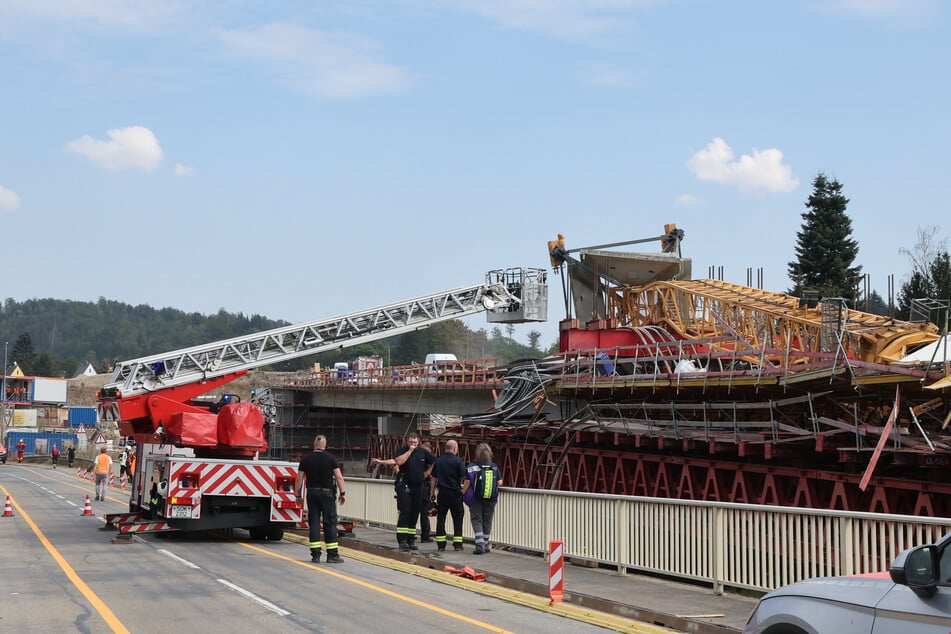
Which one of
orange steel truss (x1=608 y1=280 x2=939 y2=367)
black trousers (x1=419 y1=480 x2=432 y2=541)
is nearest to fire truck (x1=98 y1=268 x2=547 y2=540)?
black trousers (x1=419 y1=480 x2=432 y2=541)

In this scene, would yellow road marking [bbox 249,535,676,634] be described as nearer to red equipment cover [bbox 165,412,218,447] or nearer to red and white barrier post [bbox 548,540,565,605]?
red and white barrier post [bbox 548,540,565,605]

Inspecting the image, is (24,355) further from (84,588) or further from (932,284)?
(84,588)

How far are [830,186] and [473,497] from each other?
6161cm

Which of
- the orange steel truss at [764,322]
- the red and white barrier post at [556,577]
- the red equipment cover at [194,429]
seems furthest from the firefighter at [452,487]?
the orange steel truss at [764,322]

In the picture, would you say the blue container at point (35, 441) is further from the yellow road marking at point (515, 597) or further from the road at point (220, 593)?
the yellow road marking at point (515, 597)

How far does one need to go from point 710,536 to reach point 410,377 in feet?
161

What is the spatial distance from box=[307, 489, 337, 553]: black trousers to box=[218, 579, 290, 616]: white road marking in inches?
87.0

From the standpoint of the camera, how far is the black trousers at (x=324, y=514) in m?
15.2

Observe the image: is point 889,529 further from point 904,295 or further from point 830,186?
point 830,186

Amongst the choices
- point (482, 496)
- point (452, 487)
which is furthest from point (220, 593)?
point (452, 487)


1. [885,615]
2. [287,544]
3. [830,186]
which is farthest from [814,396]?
[830,186]

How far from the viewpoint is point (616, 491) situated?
25.9 m

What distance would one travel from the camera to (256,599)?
11688 mm

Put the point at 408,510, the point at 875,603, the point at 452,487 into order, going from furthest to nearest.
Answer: the point at 452,487 < the point at 408,510 < the point at 875,603
